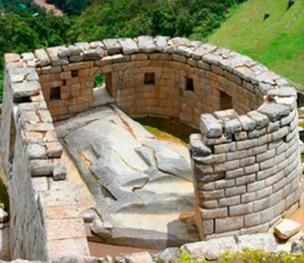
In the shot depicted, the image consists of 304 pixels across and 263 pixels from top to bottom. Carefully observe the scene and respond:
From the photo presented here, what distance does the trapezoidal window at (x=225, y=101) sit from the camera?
13.5 metres

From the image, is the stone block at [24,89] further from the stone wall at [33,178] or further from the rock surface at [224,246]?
the rock surface at [224,246]

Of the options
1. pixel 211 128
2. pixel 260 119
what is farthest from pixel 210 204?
pixel 260 119

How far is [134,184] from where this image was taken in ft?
40.2

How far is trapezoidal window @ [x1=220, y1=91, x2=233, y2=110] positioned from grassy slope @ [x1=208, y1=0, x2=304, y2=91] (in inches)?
794

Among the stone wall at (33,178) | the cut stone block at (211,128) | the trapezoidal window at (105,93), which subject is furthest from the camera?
the trapezoidal window at (105,93)

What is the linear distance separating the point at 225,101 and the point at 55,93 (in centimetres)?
294

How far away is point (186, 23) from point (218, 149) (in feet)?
110

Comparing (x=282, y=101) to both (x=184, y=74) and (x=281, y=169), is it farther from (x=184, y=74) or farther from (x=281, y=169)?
(x=184, y=74)

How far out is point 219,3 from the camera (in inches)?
1977

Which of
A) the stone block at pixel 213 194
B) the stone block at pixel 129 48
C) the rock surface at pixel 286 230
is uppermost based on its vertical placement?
the stone block at pixel 129 48

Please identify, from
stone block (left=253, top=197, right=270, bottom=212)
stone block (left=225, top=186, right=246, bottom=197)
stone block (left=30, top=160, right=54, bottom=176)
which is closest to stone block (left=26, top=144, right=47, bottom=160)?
stone block (left=30, top=160, right=54, bottom=176)

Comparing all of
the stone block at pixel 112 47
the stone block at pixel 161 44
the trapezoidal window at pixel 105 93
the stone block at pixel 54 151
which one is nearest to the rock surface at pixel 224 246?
the stone block at pixel 54 151

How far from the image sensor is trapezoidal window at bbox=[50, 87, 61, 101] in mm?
13953

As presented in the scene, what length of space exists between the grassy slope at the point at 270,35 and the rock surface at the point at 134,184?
21128 millimetres
